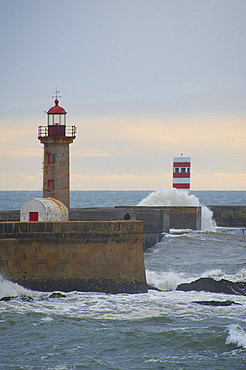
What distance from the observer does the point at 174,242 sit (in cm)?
2498

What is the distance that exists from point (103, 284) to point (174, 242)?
11525 millimetres

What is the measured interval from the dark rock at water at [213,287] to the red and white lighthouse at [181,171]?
1406cm

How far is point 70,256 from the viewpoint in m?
13.7

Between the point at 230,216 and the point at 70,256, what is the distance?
73.1ft

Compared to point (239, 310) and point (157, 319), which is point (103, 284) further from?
point (239, 310)

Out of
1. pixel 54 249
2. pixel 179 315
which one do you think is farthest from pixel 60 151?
pixel 179 315

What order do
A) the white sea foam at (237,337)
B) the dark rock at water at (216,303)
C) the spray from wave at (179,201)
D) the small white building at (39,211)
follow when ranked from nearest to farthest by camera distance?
the white sea foam at (237,337) → the dark rock at water at (216,303) → the small white building at (39,211) → the spray from wave at (179,201)

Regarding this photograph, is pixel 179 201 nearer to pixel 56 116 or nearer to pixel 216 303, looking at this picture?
pixel 56 116

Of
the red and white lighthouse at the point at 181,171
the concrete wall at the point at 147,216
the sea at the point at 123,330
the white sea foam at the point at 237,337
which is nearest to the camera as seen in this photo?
the sea at the point at 123,330

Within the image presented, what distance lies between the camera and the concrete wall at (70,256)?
44.1 ft

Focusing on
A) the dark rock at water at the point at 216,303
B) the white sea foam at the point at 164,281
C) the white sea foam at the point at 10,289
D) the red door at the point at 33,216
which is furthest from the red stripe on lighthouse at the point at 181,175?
the white sea foam at the point at 10,289

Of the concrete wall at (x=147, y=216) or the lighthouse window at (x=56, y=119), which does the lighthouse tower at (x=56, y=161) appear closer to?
the lighthouse window at (x=56, y=119)

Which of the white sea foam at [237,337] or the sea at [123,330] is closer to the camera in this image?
the sea at [123,330]

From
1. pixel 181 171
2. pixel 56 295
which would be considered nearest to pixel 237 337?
pixel 56 295
